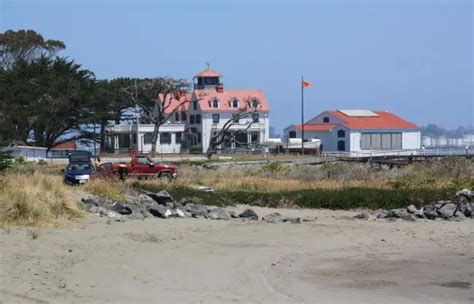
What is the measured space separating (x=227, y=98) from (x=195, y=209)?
75559 millimetres

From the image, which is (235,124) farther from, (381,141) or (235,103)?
(381,141)

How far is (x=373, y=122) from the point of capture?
104500 mm

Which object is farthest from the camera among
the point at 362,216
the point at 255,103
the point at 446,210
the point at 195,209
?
the point at 255,103

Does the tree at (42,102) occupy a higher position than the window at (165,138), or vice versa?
the tree at (42,102)

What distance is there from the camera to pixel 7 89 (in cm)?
7612

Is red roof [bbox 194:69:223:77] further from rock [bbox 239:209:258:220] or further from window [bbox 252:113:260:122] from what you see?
rock [bbox 239:209:258:220]

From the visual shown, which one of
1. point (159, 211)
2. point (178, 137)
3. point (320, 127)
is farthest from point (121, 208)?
point (320, 127)

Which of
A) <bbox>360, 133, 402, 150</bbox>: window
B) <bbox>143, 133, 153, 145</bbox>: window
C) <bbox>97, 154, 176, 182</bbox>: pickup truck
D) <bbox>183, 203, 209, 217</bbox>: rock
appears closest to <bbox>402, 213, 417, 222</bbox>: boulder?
<bbox>183, 203, 209, 217</bbox>: rock

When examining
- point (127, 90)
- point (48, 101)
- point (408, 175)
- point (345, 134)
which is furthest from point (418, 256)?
point (345, 134)

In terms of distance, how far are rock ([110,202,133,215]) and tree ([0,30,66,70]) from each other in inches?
3050

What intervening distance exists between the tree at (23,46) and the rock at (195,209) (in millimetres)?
74880

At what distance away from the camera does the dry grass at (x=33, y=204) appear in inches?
675

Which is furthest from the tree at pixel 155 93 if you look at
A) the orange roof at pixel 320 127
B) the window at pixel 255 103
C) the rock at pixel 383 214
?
the rock at pixel 383 214

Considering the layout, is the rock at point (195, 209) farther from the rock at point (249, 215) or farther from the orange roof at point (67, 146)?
the orange roof at point (67, 146)
